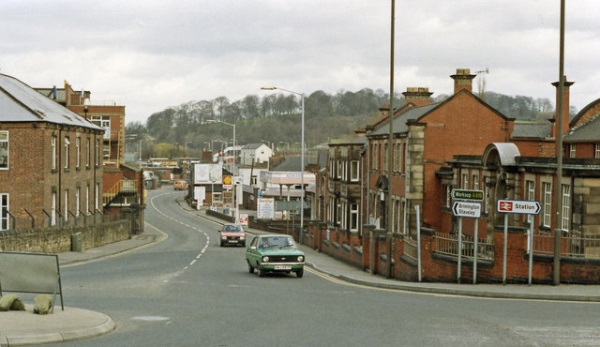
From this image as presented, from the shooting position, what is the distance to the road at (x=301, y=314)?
→ 46.7 ft

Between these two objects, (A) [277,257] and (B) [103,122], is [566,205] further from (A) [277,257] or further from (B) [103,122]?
(B) [103,122]

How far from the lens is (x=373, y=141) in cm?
5506

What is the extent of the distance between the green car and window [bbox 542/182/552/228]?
9.53m

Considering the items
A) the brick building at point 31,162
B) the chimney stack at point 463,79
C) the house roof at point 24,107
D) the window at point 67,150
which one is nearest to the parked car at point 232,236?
the brick building at point 31,162

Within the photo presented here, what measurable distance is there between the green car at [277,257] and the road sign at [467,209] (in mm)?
6699

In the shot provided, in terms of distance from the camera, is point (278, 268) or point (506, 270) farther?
point (278, 268)

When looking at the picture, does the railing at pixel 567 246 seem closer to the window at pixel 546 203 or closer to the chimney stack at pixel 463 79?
the window at pixel 546 203

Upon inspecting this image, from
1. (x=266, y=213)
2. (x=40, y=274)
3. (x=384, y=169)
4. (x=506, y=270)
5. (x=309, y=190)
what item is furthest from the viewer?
(x=309, y=190)

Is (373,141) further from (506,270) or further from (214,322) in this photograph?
(214,322)

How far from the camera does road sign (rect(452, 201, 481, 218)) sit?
24.2m

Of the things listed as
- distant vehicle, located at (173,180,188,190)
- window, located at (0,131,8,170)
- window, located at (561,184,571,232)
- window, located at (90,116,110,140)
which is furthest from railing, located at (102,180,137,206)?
distant vehicle, located at (173,180,188,190)

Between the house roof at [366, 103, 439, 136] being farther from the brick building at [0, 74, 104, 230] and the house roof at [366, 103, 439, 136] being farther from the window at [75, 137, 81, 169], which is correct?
the brick building at [0, 74, 104, 230]

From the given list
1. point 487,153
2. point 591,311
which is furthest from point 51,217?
point 591,311

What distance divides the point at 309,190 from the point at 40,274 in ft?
247
